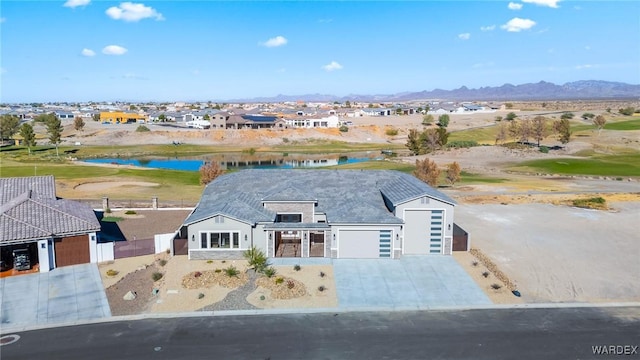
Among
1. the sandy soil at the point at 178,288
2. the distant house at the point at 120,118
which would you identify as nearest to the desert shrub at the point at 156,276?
the sandy soil at the point at 178,288

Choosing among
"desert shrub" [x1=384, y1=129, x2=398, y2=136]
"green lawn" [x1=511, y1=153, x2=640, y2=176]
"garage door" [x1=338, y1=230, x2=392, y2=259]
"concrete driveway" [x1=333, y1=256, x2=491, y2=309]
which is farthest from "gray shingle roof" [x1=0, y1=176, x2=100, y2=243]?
"desert shrub" [x1=384, y1=129, x2=398, y2=136]

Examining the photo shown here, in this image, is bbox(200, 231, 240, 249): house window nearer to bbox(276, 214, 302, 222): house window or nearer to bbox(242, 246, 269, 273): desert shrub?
bbox(242, 246, 269, 273): desert shrub

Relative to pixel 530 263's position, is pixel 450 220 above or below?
above

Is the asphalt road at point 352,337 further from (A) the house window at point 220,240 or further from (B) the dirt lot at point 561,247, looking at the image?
(A) the house window at point 220,240

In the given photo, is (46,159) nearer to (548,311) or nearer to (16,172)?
(16,172)

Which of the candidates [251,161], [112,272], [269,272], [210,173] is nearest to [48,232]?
[112,272]

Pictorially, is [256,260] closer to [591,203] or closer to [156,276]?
[156,276]

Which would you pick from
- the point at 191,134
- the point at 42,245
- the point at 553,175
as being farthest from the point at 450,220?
the point at 191,134
